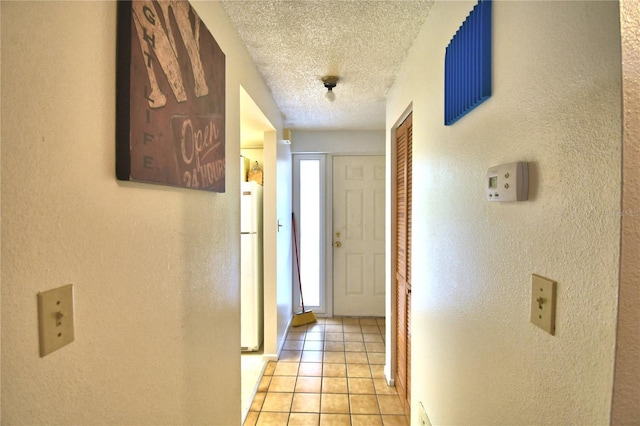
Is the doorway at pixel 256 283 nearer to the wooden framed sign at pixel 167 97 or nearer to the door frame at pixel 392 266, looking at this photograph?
the door frame at pixel 392 266

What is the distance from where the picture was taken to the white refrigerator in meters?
2.68

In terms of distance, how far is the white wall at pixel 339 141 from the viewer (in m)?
3.57

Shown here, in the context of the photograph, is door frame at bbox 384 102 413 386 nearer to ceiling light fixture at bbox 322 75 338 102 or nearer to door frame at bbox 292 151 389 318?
ceiling light fixture at bbox 322 75 338 102

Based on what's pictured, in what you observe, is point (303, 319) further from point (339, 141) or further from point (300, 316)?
point (339, 141)

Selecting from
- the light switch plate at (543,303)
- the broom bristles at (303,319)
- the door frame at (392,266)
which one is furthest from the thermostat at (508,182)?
the broom bristles at (303,319)

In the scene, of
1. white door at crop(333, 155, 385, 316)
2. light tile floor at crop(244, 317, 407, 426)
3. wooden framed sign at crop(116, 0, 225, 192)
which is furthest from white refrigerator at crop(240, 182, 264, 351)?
wooden framed sign at crop(116, 0, 225, 192)

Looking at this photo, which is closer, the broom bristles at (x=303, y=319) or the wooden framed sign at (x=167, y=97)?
the wooden framed sign at (x=167, y=97)

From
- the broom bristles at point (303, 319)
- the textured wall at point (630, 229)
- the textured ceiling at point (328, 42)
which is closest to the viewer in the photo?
the textured wall at point (630, 229)

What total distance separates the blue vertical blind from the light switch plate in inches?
20.5

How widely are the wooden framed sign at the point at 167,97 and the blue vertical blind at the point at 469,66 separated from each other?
886mm

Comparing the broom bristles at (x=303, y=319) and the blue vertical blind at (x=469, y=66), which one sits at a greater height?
the blue vertical blind at (x=469, y=66)

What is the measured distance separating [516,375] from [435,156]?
86cm

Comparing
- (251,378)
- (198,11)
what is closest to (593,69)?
(198,11)

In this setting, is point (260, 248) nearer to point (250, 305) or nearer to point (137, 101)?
point (250, 305)
